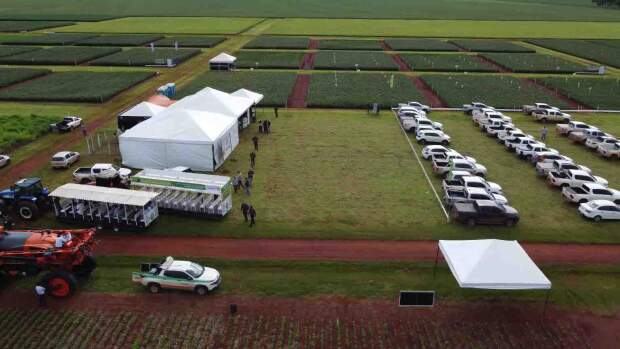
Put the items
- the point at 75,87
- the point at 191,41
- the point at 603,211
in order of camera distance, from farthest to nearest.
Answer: the point at 191,41, the point at 75,87, the point at 603,211

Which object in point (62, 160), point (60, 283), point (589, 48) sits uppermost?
point (589, 48)

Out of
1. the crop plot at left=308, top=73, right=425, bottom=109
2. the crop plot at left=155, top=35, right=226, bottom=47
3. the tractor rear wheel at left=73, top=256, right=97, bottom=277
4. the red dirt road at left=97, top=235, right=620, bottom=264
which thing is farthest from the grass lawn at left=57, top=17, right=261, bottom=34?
the tractor rear wheel at left=73, top=256, right=97, bottom=277

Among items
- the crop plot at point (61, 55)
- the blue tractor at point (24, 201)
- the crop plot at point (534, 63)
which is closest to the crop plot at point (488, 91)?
the crop plot at point (534, 63)

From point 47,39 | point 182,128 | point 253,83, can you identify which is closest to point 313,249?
point 182,128

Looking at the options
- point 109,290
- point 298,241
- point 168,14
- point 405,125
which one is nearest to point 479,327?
point 298,241

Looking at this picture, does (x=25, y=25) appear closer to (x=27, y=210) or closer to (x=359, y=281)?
(x=27, y=210)

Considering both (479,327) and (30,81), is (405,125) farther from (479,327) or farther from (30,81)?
(30,81)
